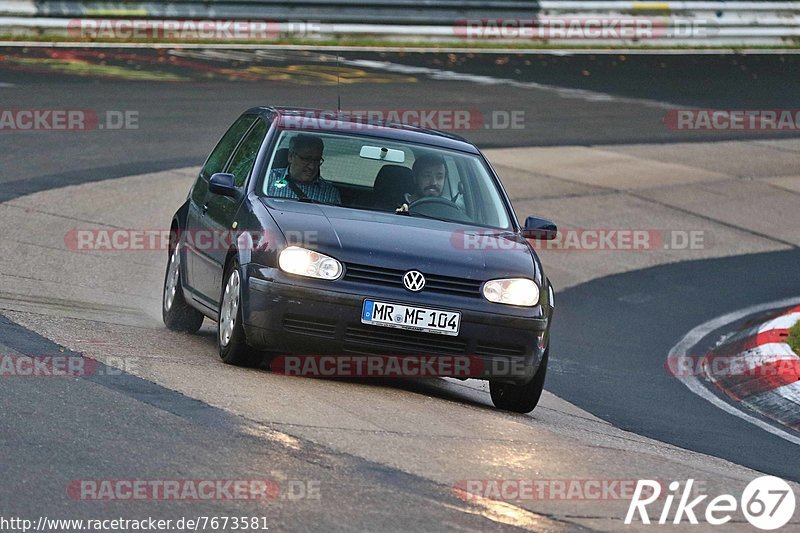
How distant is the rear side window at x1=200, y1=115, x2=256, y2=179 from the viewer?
32.8ft

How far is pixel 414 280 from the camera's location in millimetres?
7910

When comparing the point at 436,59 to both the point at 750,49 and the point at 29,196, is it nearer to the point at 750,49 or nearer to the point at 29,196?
the point at 750,49

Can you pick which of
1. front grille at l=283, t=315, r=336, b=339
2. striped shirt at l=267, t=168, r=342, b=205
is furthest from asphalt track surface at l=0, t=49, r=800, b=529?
striped shirt at l=267, t=168, r=342, b=205

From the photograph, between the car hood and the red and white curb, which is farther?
the red and white curb

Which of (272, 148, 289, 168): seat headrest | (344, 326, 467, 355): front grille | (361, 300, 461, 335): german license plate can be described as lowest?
(344, 326, 467, 355): front grille

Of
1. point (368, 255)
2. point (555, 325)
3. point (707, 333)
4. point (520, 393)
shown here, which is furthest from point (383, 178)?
point (707, 333)

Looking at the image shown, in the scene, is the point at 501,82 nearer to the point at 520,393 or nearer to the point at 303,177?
the point at 303,177

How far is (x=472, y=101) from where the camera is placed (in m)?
24.1

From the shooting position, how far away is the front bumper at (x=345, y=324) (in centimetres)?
786

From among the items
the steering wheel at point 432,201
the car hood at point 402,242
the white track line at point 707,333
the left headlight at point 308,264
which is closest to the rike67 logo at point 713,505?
the car hood at point 402,242

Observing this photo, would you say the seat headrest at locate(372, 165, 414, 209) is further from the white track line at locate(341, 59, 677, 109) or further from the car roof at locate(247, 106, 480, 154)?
the white track line at locate(341, 59, 677, 109)

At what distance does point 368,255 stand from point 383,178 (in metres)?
1.25

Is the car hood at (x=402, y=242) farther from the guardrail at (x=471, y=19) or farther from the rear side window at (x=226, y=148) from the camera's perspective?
the guardrail at (x=471, y=19)

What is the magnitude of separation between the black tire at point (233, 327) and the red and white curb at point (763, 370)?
144 inches
